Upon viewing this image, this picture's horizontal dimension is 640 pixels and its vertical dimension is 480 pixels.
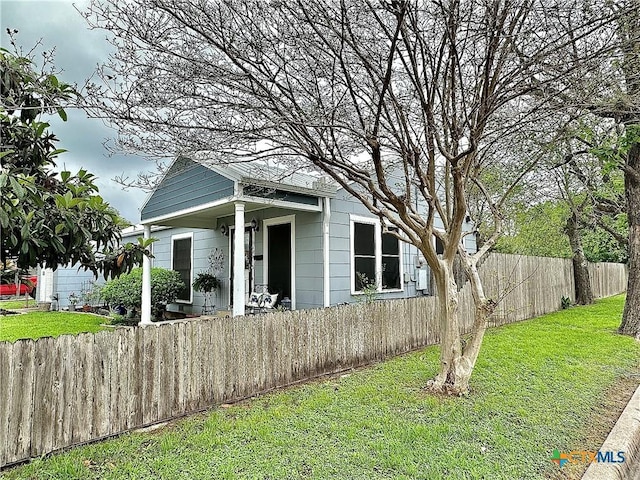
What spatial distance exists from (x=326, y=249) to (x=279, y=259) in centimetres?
157

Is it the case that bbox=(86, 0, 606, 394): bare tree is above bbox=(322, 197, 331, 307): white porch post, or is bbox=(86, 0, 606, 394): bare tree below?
above

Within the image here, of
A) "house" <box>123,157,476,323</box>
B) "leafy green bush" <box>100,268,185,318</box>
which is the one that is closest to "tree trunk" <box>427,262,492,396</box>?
"house" <box>123,157,476,323</box>

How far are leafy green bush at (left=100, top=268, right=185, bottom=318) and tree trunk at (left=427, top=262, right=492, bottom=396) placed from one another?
8.22m

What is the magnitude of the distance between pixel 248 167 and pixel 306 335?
3548 mm

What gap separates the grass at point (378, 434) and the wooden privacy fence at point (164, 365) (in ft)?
0.63

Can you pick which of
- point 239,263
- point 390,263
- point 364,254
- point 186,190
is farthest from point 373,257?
point 186,190

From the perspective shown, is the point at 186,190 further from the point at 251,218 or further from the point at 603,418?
the point at 603,418

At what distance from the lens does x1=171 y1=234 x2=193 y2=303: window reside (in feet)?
38.9

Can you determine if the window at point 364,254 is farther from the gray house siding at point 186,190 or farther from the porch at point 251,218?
the gray house siding at point 186,190

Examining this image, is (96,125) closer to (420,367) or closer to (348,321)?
(348,321)

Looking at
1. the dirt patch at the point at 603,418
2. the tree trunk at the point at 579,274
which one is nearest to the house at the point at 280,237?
the dirt patch at the point at 603,418

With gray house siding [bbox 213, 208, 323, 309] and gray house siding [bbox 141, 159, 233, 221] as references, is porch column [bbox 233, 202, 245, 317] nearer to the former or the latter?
gray house siding [bbox 141, 159, 233, 221]

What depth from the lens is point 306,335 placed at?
17.9 ft

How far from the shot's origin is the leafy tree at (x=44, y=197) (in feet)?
7.20
